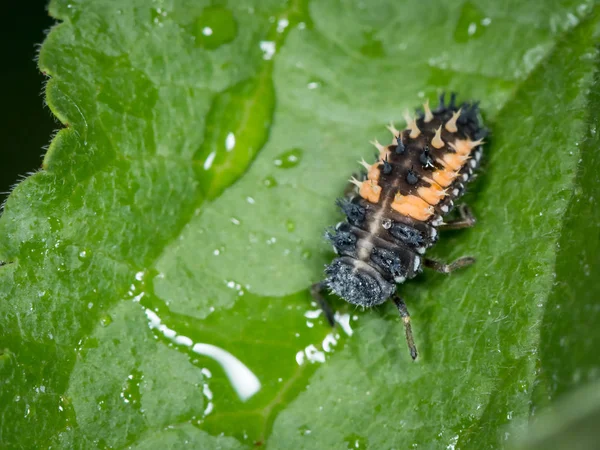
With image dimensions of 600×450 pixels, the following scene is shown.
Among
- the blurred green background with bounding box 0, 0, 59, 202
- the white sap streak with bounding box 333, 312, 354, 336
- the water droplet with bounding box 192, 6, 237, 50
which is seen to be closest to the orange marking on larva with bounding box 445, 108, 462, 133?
the white sap streak with bounding box 333, 312, 354, 336

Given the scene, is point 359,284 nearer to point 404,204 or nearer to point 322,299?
point 322,299

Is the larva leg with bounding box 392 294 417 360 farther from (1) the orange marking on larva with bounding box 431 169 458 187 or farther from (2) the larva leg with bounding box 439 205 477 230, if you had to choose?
(1) the orange marking on larva with bounding box 431 169 458 187

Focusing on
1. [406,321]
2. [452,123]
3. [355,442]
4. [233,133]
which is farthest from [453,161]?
[355,442]

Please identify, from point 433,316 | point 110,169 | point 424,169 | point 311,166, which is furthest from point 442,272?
point 110,169

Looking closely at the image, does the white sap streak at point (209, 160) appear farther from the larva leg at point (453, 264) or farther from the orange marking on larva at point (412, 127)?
the larva leg at point (453, 264)

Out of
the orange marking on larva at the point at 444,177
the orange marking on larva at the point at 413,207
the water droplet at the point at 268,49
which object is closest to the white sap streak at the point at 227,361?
the orange marking on larva at the point at 413,207

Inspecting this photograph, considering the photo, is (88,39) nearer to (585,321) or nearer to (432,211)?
(432,211)
